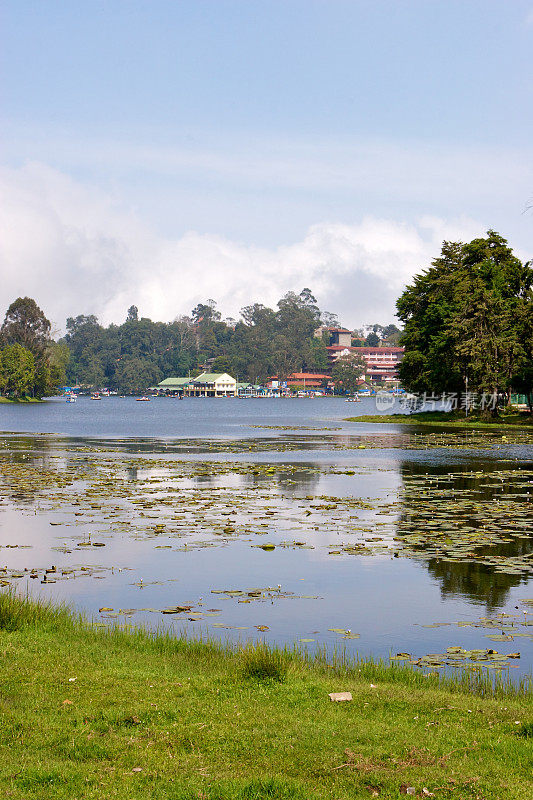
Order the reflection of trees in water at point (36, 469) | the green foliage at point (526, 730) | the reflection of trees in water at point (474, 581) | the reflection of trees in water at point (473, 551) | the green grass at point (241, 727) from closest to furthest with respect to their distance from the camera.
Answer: the green grass at point (241, 727), the green foliage at point (526, 730), the reflection of trees in water at point (474, 581), the reflection of trees in water at point (473, 551), the reflection of trees in water at point (36, 469)

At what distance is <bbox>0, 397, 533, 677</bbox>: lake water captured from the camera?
1334cm

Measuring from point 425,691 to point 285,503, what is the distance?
55.3 ft

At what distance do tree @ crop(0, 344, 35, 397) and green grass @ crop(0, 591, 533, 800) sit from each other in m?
170

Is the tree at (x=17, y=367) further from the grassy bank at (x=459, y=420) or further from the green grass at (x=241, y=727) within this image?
the green grass at (x=241, y=727)

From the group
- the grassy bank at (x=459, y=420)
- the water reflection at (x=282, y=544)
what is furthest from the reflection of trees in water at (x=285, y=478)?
the grassy bank at (x=459, y=420)

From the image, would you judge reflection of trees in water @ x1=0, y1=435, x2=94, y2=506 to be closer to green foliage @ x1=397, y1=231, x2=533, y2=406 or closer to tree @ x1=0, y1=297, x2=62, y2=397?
green foliage @ x1=397, y1=231, x2=533, y2=406

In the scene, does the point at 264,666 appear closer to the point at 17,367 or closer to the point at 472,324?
the point at 472,324

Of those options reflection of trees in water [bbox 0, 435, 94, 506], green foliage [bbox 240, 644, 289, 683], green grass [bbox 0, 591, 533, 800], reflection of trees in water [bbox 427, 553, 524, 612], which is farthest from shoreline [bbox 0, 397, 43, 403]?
green foliage [bbox 240, 644, 289, 683]

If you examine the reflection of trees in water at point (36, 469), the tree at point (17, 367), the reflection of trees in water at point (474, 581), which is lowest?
the reflection of trees in water at point (36, 469)

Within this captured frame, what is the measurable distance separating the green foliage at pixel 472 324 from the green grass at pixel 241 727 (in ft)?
210

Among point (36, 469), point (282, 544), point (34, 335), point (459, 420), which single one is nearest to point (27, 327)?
point (34, 335)

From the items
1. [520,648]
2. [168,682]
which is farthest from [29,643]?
[520,648]

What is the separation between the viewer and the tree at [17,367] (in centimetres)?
17375

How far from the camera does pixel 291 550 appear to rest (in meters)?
19.1
